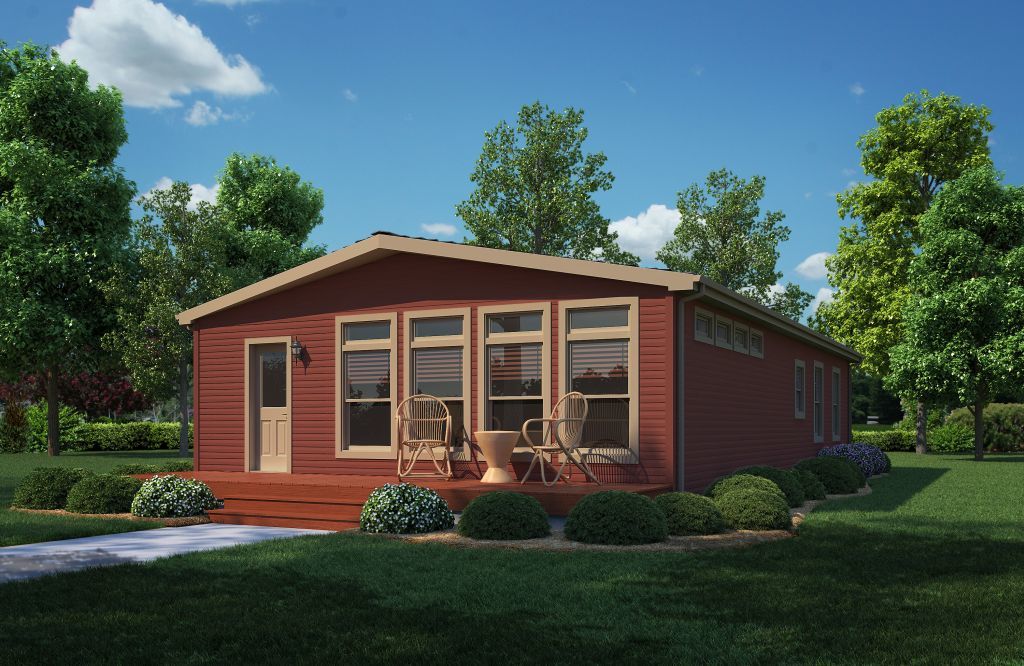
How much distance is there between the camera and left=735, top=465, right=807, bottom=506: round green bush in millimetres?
11422

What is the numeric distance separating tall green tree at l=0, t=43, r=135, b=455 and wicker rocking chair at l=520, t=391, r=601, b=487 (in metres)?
18.3

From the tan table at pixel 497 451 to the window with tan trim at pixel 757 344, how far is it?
4915mm

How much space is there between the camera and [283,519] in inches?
408

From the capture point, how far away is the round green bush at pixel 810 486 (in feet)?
40.9

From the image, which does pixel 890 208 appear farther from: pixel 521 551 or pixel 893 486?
pixel 521 551

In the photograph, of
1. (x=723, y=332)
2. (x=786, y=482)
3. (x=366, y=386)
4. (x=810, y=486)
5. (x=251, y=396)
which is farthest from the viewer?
(x=251, y=396)

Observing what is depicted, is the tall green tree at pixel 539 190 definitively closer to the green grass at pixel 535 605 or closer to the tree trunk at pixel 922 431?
the tree trunk at pixel 922 431

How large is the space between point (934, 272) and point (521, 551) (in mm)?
20786

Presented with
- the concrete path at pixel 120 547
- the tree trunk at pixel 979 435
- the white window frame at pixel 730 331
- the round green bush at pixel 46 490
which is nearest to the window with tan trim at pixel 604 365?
the white window frame at pixel 730 331

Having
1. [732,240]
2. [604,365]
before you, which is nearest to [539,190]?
[732,240]

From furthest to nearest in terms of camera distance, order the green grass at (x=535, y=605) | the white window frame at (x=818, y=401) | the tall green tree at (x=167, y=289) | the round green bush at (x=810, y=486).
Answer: the tall green tree at (x=167, y=289)
the white window frame at (x=818, y=401)
the round green bush at (x=810, y=486)
the green grass at (x=535, y=605)

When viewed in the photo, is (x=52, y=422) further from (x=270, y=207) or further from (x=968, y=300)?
(x=968, y=300)

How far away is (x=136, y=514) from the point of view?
10.6 metres

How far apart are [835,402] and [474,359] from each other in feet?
41.1
